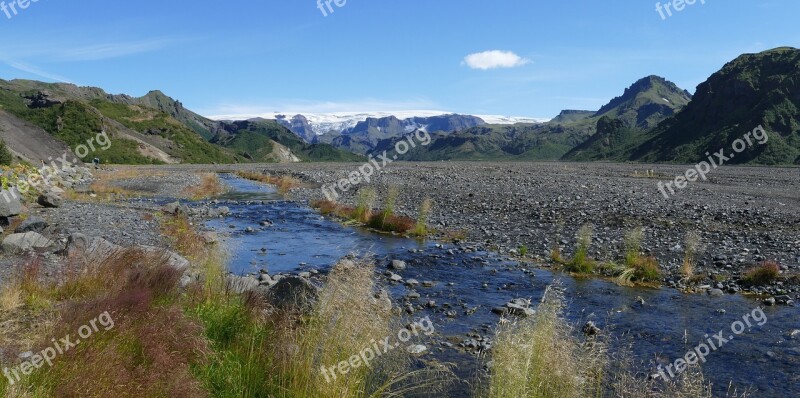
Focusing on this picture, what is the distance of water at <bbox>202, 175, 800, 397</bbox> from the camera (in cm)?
948

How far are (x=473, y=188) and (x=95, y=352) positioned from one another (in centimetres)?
3714

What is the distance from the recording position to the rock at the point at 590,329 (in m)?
10.7

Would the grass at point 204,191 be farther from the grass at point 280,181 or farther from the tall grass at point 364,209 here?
the tall grass at point 364,209

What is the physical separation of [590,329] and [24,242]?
48.9ft

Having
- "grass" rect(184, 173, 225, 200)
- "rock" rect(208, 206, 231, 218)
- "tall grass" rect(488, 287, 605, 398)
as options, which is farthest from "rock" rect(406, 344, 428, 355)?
"grass" rect(184, 173, 225, 200)

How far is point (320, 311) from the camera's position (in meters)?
6.29

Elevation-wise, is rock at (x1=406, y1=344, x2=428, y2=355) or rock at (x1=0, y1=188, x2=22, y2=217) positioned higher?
rock at (x1=0, y1=188, x2=22, y2=217)

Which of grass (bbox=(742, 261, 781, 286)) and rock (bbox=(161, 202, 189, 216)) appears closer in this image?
grass (bbox=(742, 261, 781, 286))

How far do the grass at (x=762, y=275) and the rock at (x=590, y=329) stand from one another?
6522 mm

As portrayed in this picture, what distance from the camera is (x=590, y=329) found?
10.8m

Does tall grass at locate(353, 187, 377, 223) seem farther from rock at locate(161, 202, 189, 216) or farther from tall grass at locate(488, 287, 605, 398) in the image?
tall grass at locate(488, 287, 605, 398)

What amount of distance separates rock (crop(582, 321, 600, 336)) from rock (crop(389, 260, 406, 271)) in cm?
707

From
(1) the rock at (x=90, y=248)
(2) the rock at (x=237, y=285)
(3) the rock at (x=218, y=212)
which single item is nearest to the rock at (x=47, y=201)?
(3) the rock at (x=218, y=212)

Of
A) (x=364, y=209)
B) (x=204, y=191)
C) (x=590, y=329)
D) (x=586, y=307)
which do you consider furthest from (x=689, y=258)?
(x=204, y=191)
